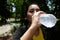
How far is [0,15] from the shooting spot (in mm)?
9000

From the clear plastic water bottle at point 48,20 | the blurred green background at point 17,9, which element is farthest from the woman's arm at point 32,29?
the blurred green background at point 17,9

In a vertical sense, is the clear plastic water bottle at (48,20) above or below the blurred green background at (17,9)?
above

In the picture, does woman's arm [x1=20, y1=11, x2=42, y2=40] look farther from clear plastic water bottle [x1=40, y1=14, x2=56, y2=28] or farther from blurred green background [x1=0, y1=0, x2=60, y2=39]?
blurred green background [x1=0, y1=0, x2=60, y2=39]

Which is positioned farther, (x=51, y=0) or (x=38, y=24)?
(x=51, y=0)

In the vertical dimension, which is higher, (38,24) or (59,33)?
(38,24)

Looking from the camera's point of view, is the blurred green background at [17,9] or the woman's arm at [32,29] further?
the blurred green background at [17,9]

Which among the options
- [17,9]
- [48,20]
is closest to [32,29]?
[48,20]

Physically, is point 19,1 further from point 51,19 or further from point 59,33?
point 51,19

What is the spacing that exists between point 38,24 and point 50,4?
20.3ft

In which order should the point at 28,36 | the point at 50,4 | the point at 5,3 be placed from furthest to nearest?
the point at 5,3, the point at 50,4, the point at 28,36

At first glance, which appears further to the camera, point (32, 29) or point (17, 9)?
point (17, 9)

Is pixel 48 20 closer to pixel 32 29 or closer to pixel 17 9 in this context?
pixel 32 29

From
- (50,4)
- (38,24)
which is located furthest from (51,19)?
(50,4)

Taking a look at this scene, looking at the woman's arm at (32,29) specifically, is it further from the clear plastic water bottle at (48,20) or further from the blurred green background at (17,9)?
the blurred green background at (17,9)
